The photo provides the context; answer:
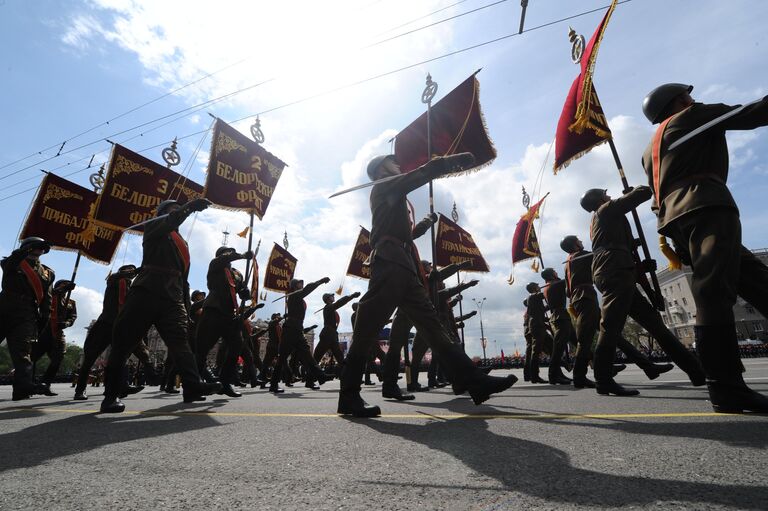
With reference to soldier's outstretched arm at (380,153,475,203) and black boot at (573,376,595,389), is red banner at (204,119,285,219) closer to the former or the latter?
soldier's outstretched arm at (380,153,475,203)

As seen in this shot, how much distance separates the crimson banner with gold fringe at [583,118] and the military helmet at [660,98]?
400 centimetres

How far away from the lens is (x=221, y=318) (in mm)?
6129

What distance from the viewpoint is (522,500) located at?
3.44 feet

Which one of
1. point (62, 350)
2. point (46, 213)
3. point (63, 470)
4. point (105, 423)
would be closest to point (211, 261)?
point (105, 423)

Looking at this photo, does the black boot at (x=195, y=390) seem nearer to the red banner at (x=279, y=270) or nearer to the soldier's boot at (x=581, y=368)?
the soldier's boot at (x=581, y=368)

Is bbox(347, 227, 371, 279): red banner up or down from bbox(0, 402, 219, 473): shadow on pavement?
up

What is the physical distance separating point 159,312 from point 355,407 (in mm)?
2278

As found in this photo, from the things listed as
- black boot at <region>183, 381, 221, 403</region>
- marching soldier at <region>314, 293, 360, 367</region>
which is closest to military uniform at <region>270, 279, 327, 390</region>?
marching soldier at <region>314, 293, 360, 367</region>

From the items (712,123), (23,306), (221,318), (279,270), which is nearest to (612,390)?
(712,123)

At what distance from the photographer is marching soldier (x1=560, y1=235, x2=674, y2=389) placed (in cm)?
496

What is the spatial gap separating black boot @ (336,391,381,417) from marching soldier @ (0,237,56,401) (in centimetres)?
515

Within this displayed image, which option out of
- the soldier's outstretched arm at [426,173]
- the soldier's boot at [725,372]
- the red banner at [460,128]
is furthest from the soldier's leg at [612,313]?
the red banner at [460,128]

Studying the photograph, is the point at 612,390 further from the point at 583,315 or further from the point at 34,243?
the point at 34,243

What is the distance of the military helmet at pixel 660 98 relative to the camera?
2990mm
